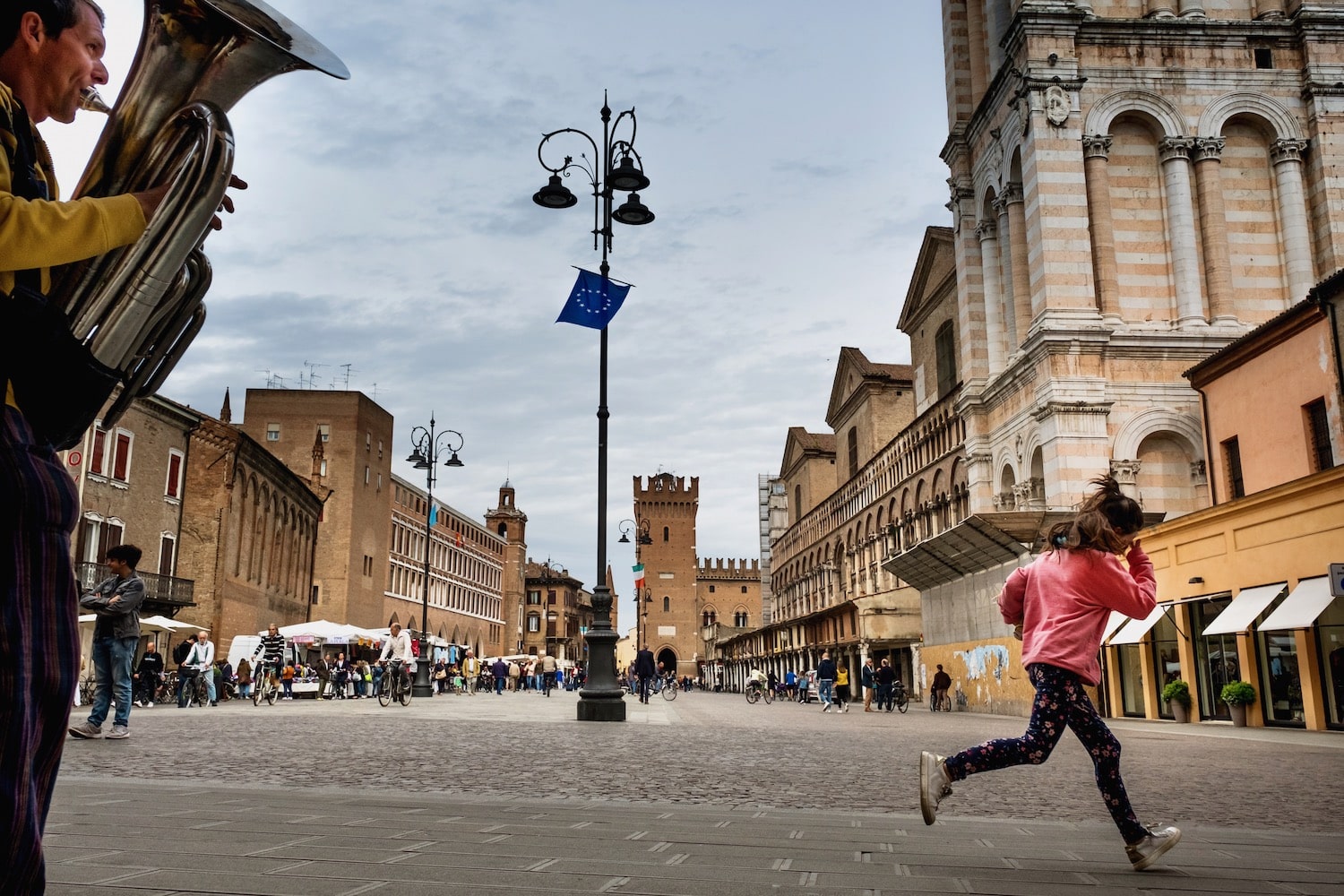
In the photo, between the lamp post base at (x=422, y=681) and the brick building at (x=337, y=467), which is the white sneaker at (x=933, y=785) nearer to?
the lamp post base at (x=422, y=681)

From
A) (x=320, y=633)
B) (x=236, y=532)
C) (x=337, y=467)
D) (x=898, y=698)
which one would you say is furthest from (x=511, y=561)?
(x=898, y=698)

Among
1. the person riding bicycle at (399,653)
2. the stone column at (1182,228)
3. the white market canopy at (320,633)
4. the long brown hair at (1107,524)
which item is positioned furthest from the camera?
the white market canopy at (320,633)

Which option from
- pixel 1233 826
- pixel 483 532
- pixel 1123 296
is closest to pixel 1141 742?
pixel 1233 826

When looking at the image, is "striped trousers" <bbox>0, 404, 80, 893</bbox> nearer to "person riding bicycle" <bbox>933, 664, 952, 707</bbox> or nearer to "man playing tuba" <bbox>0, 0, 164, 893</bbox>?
"man playing tuba" <bbox>0, 0, 164, 893</bbox>

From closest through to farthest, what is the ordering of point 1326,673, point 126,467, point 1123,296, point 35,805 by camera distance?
point 35,805, point 1326,673, point 1123,296, point 126,467

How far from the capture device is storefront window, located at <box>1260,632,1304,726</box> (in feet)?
67.4

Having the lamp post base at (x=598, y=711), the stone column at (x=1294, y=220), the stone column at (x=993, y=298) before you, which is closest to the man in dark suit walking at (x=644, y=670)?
the stone column at (x=993, y=298)

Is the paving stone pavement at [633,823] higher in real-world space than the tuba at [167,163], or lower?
lower

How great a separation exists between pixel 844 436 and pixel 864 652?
27.1 metres

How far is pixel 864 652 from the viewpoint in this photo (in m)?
51.5

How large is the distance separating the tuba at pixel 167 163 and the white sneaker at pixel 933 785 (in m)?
3.88

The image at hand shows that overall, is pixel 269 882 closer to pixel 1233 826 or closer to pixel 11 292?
pixel 11 292

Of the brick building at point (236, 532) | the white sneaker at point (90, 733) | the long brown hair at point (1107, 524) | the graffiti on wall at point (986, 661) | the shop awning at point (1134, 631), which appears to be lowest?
the white sneaker at point (90, 733)

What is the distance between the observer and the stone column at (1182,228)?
105 feet
